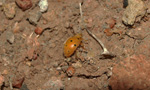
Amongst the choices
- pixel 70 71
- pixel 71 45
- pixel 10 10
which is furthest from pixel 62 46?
pixel 10 10

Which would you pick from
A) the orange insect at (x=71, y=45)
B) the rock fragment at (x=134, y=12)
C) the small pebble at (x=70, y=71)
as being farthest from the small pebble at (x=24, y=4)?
the rock fragment at (x=134, y=12)

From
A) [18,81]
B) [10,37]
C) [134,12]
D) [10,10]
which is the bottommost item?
[18,81]

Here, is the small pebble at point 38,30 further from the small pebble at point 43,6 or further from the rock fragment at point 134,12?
the rock fragment at point 134,12

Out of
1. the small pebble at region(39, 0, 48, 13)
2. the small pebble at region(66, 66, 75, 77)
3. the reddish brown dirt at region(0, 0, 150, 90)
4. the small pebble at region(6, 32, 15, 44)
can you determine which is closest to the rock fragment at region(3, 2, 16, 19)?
the reddish brown dirt at region(0, 0, 150, 90)

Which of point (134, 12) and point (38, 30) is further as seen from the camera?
point (38, 30)

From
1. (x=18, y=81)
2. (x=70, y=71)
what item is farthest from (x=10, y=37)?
(x=70, y=71)

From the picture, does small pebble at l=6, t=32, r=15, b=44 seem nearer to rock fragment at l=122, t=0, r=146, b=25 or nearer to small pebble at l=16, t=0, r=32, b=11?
small pebble at l=16, t=0, r=32, b=11

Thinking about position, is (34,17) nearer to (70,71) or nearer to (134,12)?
(70,71)

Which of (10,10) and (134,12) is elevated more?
(10,10)
